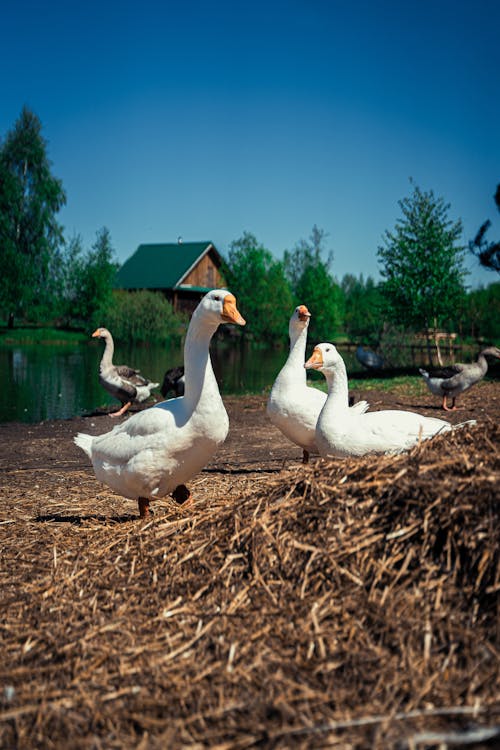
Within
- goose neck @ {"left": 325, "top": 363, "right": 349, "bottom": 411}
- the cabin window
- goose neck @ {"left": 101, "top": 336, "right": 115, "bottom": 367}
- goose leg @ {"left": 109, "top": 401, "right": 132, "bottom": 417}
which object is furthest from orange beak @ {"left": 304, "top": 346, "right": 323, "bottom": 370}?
Result: the cabin window

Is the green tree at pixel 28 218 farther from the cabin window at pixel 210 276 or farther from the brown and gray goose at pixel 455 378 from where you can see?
the brown and gray goose at pixel 455 378

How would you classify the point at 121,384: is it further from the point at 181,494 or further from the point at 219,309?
the point at 219,309

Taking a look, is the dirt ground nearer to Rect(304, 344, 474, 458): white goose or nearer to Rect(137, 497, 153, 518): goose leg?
Rect(137, 497, 153, 518): goose leg

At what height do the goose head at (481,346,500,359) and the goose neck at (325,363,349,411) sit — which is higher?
the goose head at (481,346,500,359)

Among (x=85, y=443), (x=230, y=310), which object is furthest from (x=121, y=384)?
(x=230, y=310)

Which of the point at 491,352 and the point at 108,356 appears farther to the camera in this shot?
the point at 108,356

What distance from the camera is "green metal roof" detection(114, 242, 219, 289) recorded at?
2240 inches

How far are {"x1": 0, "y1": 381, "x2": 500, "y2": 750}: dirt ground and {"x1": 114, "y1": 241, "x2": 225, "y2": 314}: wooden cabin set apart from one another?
51949mm

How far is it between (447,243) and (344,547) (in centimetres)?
2406

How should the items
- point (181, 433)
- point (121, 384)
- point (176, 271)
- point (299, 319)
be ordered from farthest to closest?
point (176, 271) → point (121, 384) → point (299, 319) → point (181, 433)

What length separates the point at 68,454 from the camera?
912 cm

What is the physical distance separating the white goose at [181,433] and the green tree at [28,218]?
45.3 meters

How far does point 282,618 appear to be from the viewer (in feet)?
9.84

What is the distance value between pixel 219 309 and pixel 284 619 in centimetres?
257
